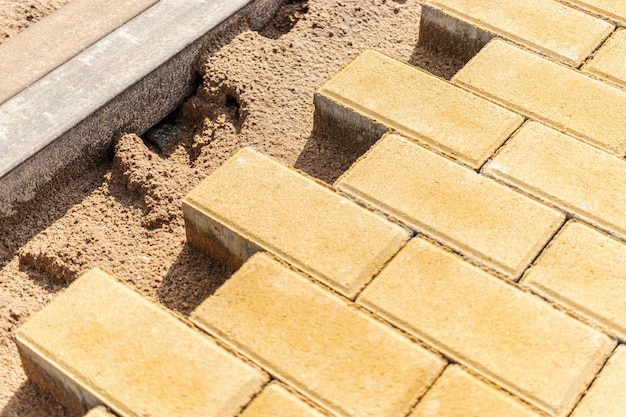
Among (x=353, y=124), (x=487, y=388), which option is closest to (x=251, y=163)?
(x=353, y=124)

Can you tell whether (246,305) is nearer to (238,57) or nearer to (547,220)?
(547,220)

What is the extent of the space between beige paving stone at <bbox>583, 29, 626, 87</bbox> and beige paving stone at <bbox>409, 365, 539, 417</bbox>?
1558 mm

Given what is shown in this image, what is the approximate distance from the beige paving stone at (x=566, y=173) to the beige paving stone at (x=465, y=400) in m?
0.79

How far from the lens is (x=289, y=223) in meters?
2.74

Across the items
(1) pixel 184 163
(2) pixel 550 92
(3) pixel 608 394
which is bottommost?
(1) pixel 184 163

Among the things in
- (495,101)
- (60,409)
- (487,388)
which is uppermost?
(495,101)

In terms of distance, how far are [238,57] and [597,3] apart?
1589mm

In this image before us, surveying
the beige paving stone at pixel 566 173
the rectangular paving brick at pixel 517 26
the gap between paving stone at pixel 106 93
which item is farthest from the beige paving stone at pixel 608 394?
the gap between paving stone at pixel 106 93

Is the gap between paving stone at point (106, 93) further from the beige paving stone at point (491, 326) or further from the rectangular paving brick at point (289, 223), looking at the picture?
the beige paving stone at point (491, 326)

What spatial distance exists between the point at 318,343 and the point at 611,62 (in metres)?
1.81

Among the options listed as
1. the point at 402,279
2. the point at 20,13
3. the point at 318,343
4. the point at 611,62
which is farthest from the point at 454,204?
the point at 20,13

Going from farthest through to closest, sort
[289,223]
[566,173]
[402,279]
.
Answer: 1. [566,173]
2. [289,223]
3. [402,279]

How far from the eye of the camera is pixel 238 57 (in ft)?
12.0

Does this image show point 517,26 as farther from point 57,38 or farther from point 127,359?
point 127,359
